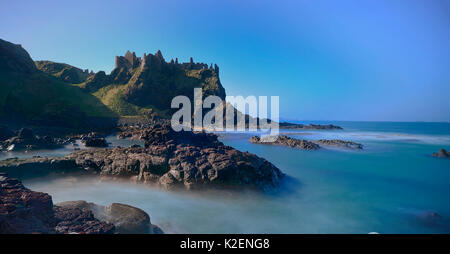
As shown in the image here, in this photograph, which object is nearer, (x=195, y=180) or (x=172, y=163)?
(x=195, y=180)

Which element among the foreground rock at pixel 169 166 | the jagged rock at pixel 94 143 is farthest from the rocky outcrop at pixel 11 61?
the foreground rock at pixel 169 166

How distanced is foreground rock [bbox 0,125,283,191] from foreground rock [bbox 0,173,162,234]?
13.3 feet

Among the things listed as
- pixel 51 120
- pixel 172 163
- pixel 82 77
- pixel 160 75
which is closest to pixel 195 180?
pixel 172 163

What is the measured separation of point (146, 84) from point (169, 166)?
82.1 metres

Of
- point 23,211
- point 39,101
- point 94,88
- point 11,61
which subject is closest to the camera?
point 23,211

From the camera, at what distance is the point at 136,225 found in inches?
213

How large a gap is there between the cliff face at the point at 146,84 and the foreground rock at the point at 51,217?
72316mm

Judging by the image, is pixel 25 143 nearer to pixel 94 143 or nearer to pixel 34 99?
pixel 94 143

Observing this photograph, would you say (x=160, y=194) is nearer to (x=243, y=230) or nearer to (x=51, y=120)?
(x=243, y=230)

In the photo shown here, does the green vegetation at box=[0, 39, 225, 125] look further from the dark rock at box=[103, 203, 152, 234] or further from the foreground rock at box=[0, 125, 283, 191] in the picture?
the dark rock at box=[103, 203, 152, 234]

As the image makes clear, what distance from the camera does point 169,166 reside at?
1080 cm

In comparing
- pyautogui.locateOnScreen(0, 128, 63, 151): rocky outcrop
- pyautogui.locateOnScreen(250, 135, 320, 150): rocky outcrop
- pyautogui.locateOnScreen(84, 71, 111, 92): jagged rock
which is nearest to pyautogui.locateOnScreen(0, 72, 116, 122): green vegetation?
pyautogui.locateOnScreen(84, 71, 111, 92): jagged rock

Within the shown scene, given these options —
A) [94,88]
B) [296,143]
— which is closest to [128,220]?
[296,143]
